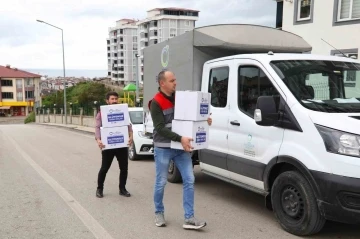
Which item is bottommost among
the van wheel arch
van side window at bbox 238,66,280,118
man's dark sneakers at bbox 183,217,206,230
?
man's dark sneakers at bbox 183,217,206,230

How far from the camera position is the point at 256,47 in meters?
5.84

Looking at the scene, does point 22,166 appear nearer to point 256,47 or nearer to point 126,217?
point 126,217

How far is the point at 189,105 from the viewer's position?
4.21 m

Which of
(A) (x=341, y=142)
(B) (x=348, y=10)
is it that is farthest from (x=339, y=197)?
(B) (x=348, y=10)

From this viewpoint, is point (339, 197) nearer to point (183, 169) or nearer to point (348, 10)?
point (183, 169)

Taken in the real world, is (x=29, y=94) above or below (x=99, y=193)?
below

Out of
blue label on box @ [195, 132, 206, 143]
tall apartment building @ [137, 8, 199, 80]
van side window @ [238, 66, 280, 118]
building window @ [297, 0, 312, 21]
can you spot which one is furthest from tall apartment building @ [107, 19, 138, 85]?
blue label on box @ [195, 132, 206, 143]

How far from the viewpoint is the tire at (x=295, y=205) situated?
3.97 meters

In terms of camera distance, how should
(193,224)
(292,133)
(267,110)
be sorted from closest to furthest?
(292,133) → (267,110) → (193,224)

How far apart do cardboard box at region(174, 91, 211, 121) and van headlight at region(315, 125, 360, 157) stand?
4.52 ft

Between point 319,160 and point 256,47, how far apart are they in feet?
8.48

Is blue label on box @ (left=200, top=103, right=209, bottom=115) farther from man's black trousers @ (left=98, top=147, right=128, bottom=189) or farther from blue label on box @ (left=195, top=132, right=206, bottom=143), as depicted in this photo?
man's black trousers @ (left=98, top=147, right=128, bottom=189)

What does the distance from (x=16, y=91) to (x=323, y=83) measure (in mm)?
91937

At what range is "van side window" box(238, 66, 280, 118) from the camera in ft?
15.4
